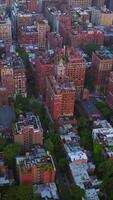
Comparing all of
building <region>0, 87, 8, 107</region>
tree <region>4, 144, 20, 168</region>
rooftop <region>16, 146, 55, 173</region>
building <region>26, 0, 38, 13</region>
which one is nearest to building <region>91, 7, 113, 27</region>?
building <region>26, 0, 38, 13</region>

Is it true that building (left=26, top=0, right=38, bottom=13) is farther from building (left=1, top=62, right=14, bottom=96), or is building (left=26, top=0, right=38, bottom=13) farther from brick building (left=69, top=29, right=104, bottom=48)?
building (left=1, top=62, right=14, bottom=96)

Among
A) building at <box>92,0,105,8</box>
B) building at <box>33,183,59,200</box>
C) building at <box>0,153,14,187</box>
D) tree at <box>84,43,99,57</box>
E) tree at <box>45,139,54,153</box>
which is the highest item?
building at <box>92,0,105,8</box>

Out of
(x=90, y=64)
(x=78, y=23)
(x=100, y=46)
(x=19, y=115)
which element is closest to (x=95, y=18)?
(x=78, y=23)

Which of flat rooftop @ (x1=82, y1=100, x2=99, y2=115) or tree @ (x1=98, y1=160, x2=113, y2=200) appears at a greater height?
flat rooftop @ (x1=82, y1=100, x2=99, y2=115)

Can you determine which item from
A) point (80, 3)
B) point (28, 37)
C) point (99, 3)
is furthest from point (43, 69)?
point (99, 3)

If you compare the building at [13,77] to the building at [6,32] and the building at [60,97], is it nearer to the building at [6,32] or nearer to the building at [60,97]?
the building at [60,97]

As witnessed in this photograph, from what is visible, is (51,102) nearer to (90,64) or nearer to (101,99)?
(101,99)
